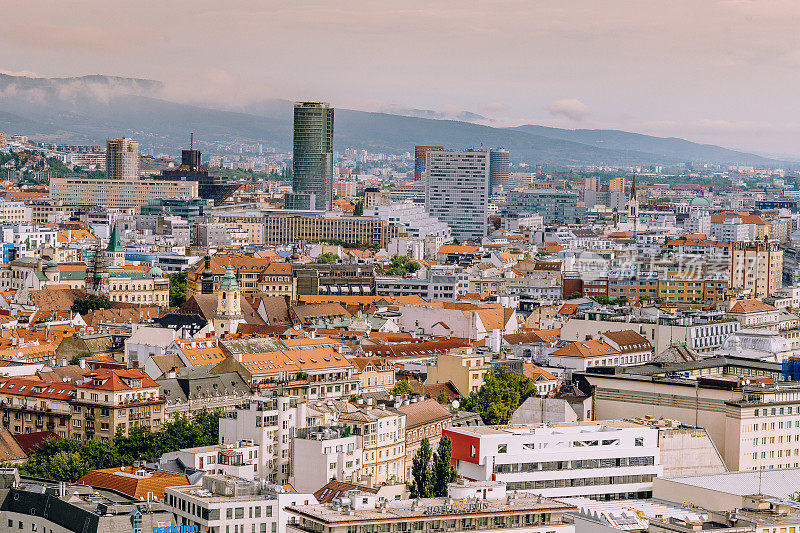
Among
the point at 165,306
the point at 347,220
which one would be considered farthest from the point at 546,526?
the point at 347,220

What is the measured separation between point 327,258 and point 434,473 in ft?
252

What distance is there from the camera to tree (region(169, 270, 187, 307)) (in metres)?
91.2

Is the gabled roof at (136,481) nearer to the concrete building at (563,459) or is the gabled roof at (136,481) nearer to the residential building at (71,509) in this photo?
the residential building at (71,509)

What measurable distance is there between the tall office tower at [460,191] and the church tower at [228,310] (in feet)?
290

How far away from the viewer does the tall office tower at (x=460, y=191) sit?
16038cm

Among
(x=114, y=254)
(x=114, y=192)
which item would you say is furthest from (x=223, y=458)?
(x=114, y=192)

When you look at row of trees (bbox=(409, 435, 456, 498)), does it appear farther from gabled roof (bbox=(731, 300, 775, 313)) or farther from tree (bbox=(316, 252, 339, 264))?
tree (bbox=(316, 252, 339, 264))

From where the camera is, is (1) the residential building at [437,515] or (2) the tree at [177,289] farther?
(2) the tree at [177,289]

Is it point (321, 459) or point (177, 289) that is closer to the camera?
point (321, 459)

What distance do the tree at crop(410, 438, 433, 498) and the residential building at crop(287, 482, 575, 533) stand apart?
6320mm

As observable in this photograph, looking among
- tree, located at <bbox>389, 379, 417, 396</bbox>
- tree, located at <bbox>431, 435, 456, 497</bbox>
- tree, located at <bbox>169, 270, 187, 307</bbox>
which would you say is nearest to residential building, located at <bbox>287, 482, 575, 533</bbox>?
tree, located at <bbox>431, 435, 456, 497</bbox>

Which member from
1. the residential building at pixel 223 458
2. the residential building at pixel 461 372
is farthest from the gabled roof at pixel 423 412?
the residential building at pixel 461 372

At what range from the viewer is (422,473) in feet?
128

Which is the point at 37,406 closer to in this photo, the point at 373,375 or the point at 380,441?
the point at 380,441
